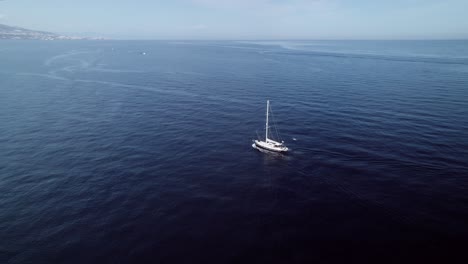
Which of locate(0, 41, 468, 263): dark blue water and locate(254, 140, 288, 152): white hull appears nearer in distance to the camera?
locate(0, 41, 468, 263): dark blue water

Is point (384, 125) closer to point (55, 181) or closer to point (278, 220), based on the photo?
point (278, 220)

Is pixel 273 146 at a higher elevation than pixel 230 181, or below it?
higher

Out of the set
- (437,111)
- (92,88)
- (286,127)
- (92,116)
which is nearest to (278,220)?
(286,127)

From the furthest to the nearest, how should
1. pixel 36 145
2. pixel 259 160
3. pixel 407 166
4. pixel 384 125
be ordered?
1. pixel 384 125
2. pixel 36 145
3. pixel 259 160
4. pixel 407 166

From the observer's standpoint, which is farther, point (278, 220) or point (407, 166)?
point (407, 166)

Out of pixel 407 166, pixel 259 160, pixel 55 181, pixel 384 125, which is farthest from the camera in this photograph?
pixel 384 125

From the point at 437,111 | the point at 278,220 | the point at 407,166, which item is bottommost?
the point at 278,220

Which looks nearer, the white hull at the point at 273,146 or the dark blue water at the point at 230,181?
the dark blue water at the point at 230,181

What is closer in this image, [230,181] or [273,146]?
[230,181]
